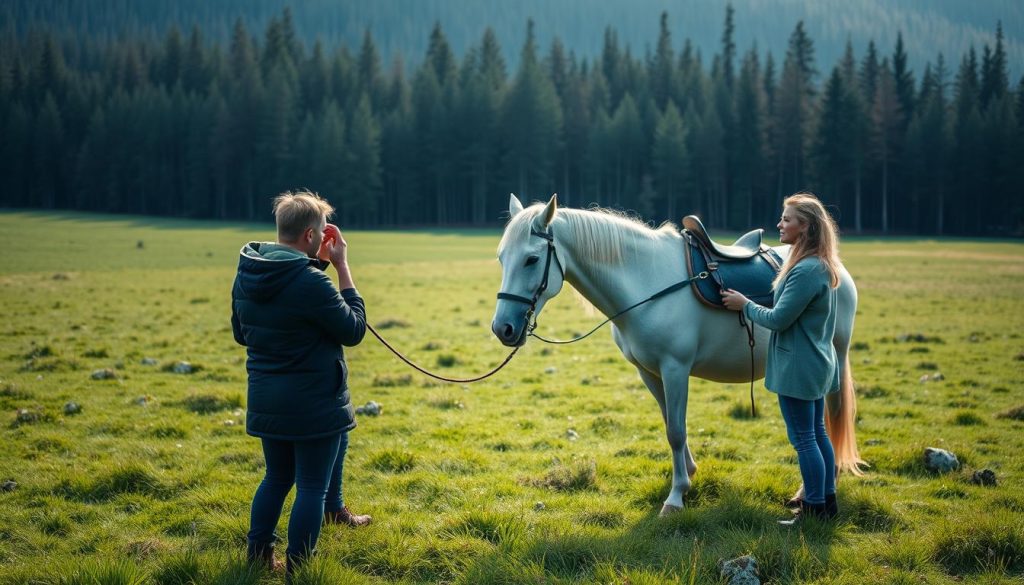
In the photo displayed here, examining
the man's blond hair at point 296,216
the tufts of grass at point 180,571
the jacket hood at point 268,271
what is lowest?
the tufts of grass at point 180,571

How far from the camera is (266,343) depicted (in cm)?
439

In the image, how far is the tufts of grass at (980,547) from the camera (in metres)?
4.77

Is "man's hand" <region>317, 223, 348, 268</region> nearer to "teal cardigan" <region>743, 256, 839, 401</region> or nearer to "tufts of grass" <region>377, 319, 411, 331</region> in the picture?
"teal cardigan" <region>743, 256, 839, 401</region>

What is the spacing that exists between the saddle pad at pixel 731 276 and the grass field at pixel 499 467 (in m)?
1.78

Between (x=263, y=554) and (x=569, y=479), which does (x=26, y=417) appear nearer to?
(x=263, y=554)

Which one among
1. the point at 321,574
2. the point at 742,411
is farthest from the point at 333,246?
the point at 742,411

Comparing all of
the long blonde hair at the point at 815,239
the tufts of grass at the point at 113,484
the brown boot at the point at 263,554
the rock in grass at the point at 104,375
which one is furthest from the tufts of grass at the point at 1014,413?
the rock in grass at the point at 104,375

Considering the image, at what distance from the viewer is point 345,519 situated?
18.4 feet

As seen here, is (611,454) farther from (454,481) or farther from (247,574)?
(247,574)

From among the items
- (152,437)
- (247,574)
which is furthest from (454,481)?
(152,437)

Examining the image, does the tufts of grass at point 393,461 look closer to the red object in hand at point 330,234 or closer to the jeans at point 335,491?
the jeans at point 335,491

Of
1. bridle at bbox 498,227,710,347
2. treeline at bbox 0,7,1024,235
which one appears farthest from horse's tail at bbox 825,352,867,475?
treeline at bbox 0,7,1024,235

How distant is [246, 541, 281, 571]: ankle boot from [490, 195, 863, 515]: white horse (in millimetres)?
2494

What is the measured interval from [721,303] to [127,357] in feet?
38.8
